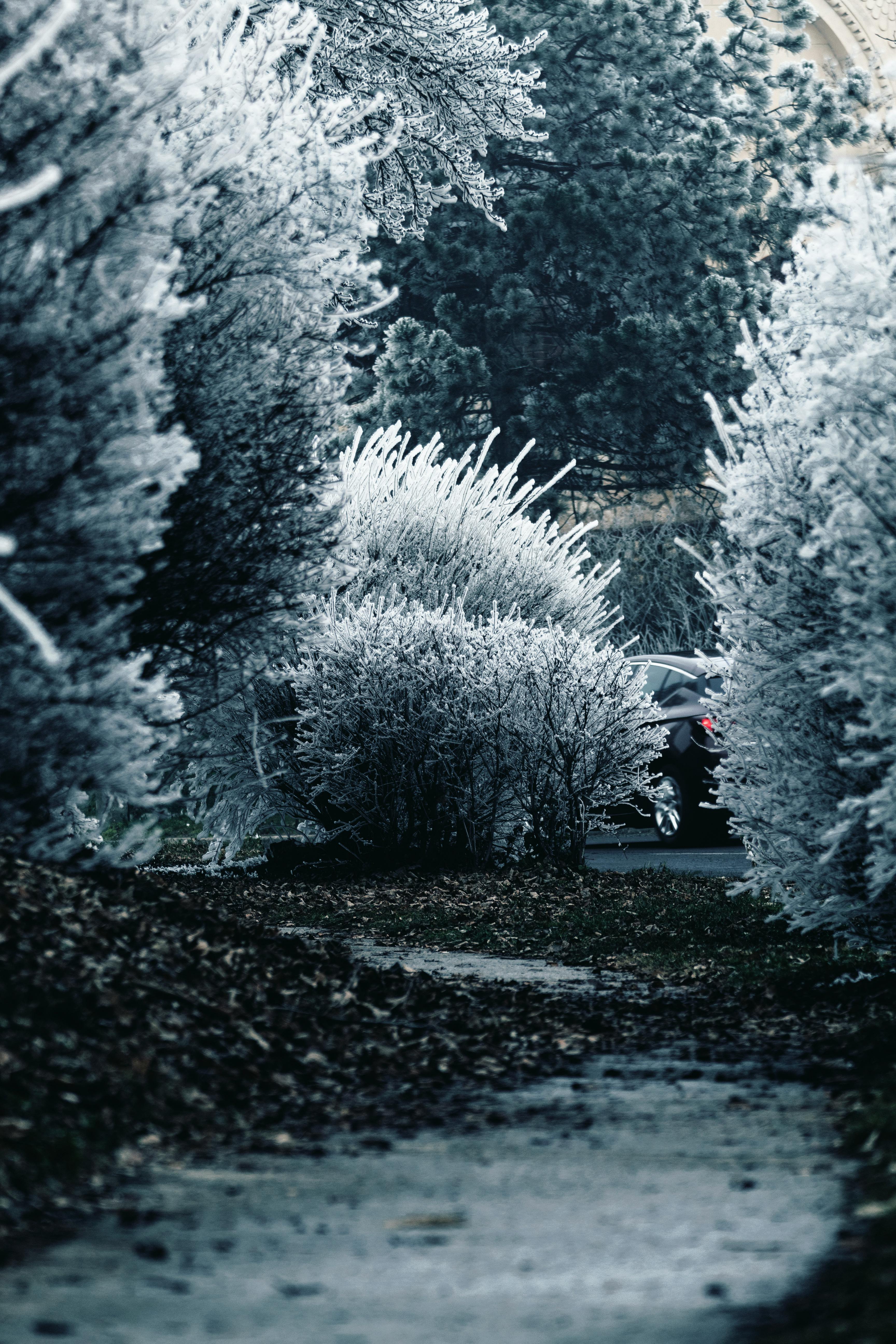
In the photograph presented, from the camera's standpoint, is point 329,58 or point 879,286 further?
point 329,58

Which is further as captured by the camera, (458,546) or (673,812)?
(673,812)

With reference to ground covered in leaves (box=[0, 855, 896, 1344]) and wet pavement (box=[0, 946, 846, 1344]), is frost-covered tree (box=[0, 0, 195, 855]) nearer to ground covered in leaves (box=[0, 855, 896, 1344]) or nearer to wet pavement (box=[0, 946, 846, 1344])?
ground covered in leaves (box=[0, 855, 896, 1344])

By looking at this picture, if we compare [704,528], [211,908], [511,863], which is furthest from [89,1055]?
[704,528]

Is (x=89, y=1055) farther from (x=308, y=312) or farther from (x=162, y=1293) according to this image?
(x=308, y=312)

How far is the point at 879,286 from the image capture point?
19.0ft

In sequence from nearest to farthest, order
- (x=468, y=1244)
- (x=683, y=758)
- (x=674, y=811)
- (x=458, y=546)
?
(x=468, y=1244) < (x=458, y=546) < (x=683, y=758) < (x=674, y=811)

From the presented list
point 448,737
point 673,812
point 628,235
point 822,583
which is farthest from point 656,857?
point 628,235

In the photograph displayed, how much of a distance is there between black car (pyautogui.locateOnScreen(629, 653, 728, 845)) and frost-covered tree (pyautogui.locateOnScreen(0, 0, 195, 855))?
862 centimetres

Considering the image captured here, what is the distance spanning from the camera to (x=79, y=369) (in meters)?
5.09

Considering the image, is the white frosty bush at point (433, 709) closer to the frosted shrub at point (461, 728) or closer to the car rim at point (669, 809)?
the frosted shrub at point (461, 728)

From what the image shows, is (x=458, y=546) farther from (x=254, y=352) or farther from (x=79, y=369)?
(x=79, y=369)

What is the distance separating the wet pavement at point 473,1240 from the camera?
2896 mm

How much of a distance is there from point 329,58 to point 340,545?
5679 millimetres

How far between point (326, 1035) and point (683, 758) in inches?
353
